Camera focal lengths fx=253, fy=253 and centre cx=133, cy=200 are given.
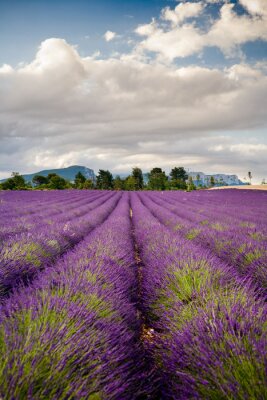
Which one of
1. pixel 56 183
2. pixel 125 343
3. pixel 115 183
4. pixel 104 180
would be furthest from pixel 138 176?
pixel 125 343

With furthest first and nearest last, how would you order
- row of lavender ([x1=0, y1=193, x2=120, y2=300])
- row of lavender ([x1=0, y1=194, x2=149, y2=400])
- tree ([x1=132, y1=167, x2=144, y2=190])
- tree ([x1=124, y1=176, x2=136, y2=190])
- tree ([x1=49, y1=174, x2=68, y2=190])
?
tree ([x1=132, y1=167, x2=144, y2=190]), tree ([x1=124, y1=176, x2=136, y2=190]), tree ([x1=49, y1=174, x2=68, y2=190]), row of lavender ([x1=0, y1=193, x2=120, y2=300]), row of lavender ([x1=0, y1=194, x2=149, y2=400])

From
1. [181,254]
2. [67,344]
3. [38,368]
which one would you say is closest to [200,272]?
[181,254]

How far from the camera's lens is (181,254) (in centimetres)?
332

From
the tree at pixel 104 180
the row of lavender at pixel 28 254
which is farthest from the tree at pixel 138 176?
the row of lavender at pixel 28 254

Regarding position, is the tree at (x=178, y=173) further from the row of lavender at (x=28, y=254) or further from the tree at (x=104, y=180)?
the row of lavender at (x=28, y=254)

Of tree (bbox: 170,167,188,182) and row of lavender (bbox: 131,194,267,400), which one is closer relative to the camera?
row of lavender (bbox: 131,194,267,400)

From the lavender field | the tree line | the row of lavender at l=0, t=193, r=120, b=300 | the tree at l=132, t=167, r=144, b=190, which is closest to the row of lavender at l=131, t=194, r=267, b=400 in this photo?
the lavender field

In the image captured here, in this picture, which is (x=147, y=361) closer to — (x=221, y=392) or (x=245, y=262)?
(x=221, y=392)

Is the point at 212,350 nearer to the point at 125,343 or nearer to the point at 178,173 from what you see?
the point at 125,343

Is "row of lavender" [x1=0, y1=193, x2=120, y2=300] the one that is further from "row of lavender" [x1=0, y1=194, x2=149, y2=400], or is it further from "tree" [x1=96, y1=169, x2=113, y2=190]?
"tree" [x1=96, y1=169, x2=113, y2=190]

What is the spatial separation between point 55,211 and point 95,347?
10.6 m

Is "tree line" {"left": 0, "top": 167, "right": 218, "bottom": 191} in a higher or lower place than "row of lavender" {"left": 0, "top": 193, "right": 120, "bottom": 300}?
higher

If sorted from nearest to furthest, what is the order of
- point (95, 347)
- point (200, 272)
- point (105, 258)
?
1. point (95, 347)
2. point (200, 272)
3. point (105, 258)

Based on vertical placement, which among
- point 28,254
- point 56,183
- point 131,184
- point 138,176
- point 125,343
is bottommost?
point 125,343
